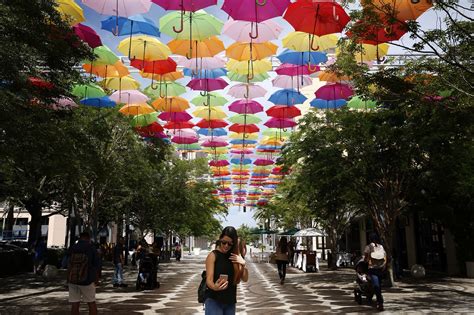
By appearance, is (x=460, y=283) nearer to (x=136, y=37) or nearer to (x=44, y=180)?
(x=136, y=37)

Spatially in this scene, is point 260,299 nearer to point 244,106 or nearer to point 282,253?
point 282,253

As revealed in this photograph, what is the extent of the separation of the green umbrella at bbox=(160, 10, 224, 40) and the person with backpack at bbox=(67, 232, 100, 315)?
19.9 feet

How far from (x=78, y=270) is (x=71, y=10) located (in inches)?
247

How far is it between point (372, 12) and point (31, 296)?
486 inches

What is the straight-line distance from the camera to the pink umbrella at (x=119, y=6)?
10773mm

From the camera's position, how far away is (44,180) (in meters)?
24.5

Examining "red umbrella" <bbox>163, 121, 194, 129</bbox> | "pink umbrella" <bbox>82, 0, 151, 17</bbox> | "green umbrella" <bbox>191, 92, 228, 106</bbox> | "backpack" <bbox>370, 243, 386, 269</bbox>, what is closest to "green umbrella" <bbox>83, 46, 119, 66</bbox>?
"pink umbrella" <bbox>82, 0, 151, 17</bbox>

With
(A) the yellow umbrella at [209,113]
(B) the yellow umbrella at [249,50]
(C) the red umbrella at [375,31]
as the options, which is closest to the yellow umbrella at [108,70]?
(B) the yellow umbrella at [249,50]

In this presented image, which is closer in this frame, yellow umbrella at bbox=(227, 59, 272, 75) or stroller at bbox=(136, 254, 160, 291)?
yellow umbrella at bbox=(227, 59, 272, 75)

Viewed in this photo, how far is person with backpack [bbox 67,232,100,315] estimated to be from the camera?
7.85 metres

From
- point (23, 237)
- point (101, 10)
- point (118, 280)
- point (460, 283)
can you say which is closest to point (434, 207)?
point (460, 283)

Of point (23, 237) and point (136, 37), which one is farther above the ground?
point (136, 37)

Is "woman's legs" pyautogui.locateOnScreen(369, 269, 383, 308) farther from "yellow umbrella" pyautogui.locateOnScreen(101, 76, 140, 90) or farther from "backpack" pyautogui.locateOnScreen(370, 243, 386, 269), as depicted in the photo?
"yellow umbrella" pyautogui.locateOnScreen(101, 76, 140, 90)

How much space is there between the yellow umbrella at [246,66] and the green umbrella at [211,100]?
99.3 inches
